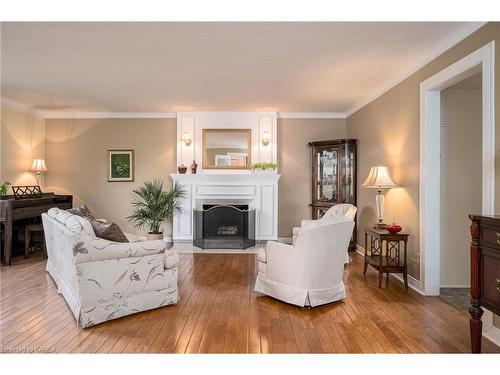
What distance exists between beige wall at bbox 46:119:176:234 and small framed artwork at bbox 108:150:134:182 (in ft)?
0.31

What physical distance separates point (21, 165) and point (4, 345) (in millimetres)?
4828

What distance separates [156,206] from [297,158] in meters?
2.98

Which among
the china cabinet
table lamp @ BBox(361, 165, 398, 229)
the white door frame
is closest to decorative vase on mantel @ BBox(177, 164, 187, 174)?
the china cabinet

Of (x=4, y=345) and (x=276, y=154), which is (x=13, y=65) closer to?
(x=4, y=345)

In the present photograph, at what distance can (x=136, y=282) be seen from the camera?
299 centimetres

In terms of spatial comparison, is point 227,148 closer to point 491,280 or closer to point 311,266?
point 311,266

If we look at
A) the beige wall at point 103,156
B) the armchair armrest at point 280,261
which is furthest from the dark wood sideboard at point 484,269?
the beige wall at point 103,156

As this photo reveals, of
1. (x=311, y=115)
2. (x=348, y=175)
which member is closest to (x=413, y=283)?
(x=348, y=175)

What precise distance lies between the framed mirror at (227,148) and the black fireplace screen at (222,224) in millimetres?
895

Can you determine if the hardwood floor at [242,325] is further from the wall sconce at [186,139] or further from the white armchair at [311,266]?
the wall sconce at [186,139]

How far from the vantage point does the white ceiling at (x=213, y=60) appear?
3.05 meters

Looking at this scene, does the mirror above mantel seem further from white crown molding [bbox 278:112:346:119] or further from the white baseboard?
the white baseboard

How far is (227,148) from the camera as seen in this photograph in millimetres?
6562
